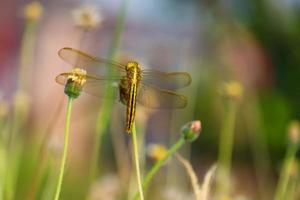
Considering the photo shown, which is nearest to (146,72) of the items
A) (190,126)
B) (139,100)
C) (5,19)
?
(139,100)

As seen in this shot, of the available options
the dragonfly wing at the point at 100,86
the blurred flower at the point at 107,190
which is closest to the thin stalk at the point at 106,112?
the dragonfly wing at the point at 100,86

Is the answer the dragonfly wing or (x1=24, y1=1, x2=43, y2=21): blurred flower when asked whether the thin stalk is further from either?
(x1=24, y1=1, x2=43, y2=21): blurred flower

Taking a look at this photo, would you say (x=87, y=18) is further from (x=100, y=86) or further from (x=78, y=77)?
(x=78, y=77)

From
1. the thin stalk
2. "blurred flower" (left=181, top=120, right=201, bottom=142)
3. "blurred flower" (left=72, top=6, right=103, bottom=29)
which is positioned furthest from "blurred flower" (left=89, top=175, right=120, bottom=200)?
"blurred flower" (left=181, top=120, right=201, bottom=142)

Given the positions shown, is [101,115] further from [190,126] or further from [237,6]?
[237,6]

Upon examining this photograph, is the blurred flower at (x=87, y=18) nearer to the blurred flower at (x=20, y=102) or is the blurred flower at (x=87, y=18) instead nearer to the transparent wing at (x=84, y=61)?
the transparent wing at (x=84, y=61)
